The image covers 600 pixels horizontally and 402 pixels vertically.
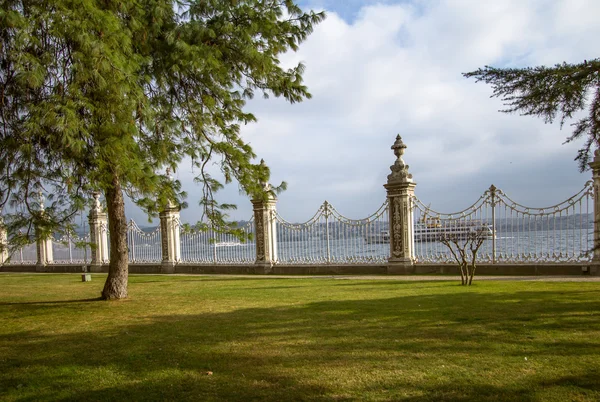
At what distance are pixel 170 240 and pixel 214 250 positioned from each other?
2.03 meters

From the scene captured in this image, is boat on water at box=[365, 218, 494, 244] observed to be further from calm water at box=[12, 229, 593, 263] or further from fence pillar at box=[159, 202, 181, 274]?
fence pillar at box=[159, 202, 181, 274]

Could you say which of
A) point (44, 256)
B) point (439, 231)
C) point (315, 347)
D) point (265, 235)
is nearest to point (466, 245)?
point (439, 231)

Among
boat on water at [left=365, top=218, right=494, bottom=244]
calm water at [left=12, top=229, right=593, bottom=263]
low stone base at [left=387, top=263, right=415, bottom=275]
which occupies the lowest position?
low stone base at [left=387, top=263, right=415, bottom=275]

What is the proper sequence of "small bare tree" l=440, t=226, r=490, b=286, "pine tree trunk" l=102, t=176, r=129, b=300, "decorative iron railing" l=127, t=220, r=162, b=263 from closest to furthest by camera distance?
1. "pine tree trunk" l=102, t=176, r=129, b=300
2. "small bare tree" l=440, t=226, r=490, b=286
3. "decorative iron railing" l=127, t=220, r=162, b=263

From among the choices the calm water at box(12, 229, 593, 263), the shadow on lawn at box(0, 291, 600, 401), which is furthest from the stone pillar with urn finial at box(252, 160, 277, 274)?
the shadow on lawn at box(0, 291, 600, 401)

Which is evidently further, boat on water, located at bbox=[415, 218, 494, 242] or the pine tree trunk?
boat on water, located at bbox=[415, 218, 494, 242]

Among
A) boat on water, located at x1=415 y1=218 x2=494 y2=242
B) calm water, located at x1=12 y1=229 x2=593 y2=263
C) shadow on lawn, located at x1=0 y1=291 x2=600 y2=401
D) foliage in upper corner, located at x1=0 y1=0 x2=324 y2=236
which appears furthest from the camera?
boat on water, located at x1=415 y1=218 x2=494 y2=242

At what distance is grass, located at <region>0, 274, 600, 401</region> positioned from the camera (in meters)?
4.18

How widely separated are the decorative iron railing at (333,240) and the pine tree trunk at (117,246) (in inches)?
262

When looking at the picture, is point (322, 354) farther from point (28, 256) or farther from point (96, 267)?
point (28, 256)

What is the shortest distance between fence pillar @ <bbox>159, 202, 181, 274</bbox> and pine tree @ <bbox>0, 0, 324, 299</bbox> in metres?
8.26

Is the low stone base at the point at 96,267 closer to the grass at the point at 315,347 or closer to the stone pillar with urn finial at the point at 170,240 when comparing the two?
the stone pillar with urn finial at the point at 170,240

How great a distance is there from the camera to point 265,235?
15.7m

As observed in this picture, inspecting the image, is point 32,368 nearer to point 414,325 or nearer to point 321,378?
point 321,378
